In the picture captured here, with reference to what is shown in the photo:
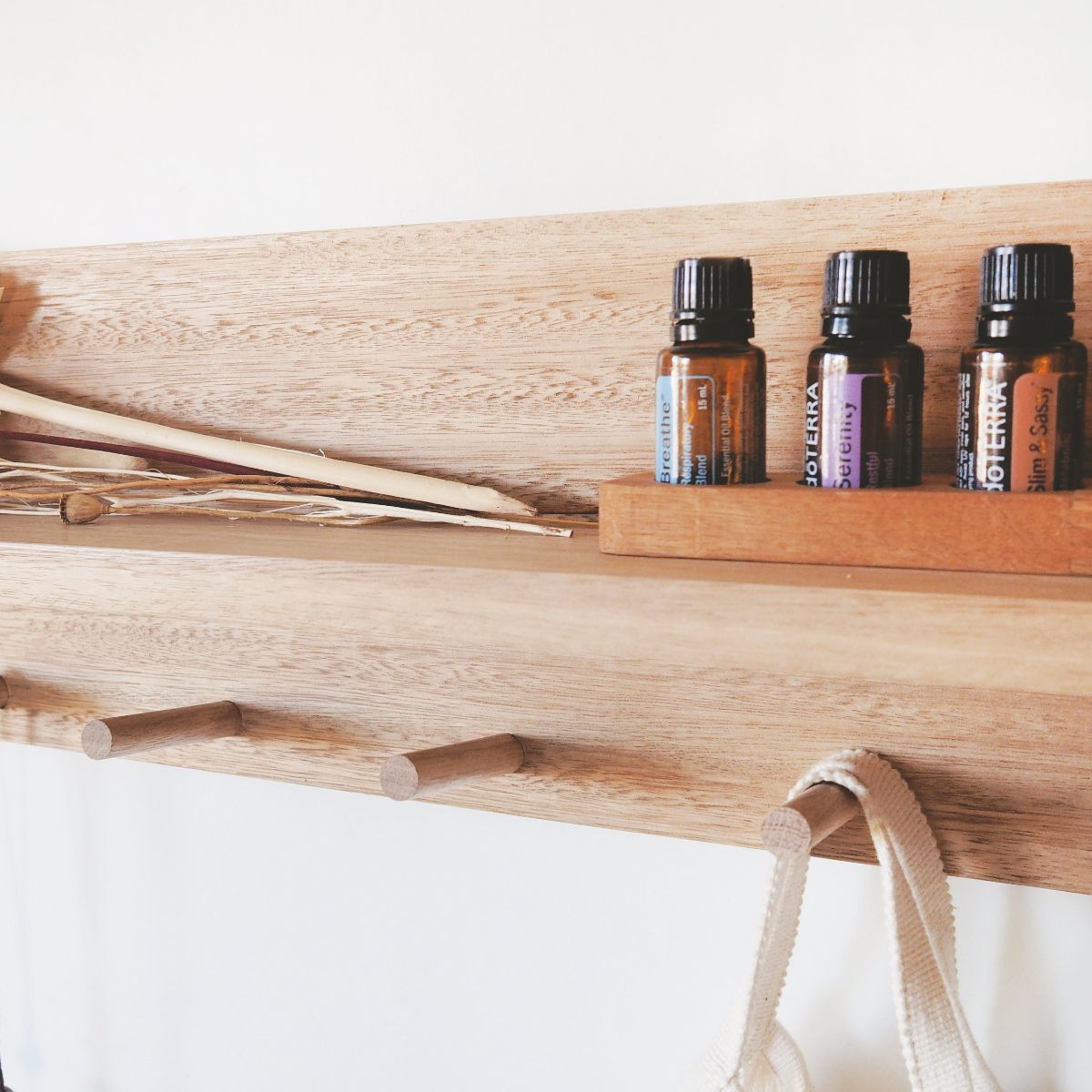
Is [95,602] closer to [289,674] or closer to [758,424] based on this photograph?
[289,674]

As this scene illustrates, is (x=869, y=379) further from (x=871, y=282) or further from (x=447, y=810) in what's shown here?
(x=447, y=810)

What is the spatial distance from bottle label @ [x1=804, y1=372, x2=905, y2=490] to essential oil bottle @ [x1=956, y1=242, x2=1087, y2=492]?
3cm

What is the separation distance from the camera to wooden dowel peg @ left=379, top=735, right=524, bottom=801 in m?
0.48

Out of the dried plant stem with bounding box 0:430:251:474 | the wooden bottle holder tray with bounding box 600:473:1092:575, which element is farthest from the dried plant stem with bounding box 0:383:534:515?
the wooden bottle holder tray with bounding box 600:473:1092:575

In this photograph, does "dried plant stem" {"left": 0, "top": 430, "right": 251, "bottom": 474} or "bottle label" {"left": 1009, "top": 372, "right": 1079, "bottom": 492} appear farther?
"dried plant stem" {"left": 0, "top": 430, "right": 251, "bottom": 474}

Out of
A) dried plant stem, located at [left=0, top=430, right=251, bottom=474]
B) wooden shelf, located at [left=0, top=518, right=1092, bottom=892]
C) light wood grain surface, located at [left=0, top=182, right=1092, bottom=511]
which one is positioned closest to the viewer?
wooden shelf, located at [left=0, top=518, right=1092, bottom=892]

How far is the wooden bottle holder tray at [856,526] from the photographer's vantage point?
0.43 m

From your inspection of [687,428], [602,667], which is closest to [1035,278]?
[687,428]

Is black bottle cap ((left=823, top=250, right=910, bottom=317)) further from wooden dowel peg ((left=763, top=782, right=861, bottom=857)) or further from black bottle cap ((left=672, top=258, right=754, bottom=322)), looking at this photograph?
wooden dowel peg ((left=763, top=782, right=861, bottom=857))

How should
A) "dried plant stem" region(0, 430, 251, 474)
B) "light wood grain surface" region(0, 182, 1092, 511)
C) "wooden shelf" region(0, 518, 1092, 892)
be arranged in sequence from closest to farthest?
"wooden shelf" region(0, 518, 1092, 892), "light wood grain surface" region(0, 182, 1092, 511), "dried plant stem" region(0, 430, 251, 474)

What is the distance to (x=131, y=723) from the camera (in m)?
0.56

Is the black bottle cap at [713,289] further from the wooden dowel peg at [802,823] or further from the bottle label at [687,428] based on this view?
the wooden dowel peg at [802,823]

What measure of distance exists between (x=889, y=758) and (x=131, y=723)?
355 mm

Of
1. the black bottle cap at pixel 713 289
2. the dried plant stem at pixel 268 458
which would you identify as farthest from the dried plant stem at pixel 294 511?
the black bottle cap at pixel 713 289
